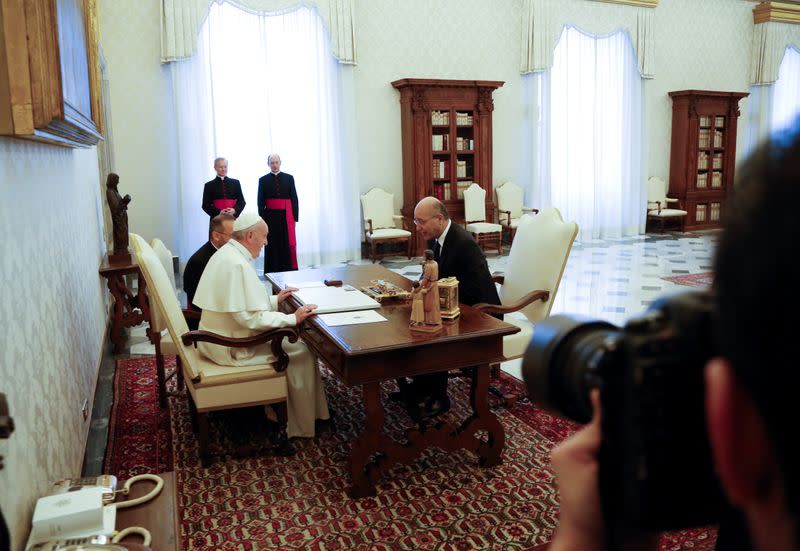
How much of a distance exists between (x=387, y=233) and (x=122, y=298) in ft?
16.2

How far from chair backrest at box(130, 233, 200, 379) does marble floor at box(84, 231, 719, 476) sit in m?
0.76

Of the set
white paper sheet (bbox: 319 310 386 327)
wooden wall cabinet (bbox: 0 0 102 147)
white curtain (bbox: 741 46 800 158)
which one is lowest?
white paper sheet (bbox: 319 310 386 327)

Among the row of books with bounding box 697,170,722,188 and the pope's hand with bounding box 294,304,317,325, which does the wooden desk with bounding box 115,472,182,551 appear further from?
the row of books with bounding box 697,170,722,188

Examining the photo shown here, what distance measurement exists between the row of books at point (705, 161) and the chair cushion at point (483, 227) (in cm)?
527

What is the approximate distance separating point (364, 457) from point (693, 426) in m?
2.82

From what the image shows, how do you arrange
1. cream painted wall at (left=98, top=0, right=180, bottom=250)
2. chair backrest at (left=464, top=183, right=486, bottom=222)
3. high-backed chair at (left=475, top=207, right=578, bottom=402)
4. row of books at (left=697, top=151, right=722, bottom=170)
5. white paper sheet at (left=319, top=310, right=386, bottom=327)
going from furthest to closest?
row of books at (left=697, top=151, right=722, bottom=170) → chair backrest at (left=464, top=183, right=486, bottom=222) → cream painted wall at (left=98, top=0, right=180, bottom=250) → high-backed chair at (left=475, top=207, right=578, bottom=402) → white paper sheet at (left=319, top=310, right=386, bottom=327)

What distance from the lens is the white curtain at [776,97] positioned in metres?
13.9

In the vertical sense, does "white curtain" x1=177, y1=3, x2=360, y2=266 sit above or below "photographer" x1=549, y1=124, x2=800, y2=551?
above

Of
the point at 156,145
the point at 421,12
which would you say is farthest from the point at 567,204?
the point at 156,145

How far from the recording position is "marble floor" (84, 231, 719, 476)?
15.2 feet

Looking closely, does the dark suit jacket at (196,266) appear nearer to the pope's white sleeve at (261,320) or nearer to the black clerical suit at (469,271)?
the pope's white sleeve at (261,320)

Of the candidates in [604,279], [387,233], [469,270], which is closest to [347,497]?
[469,270]

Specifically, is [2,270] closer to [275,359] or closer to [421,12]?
[275,359]

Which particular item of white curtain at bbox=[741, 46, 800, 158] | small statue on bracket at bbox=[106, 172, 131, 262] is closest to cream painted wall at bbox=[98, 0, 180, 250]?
small statue on bracket at bbox=[106, 172, 131, 262]
